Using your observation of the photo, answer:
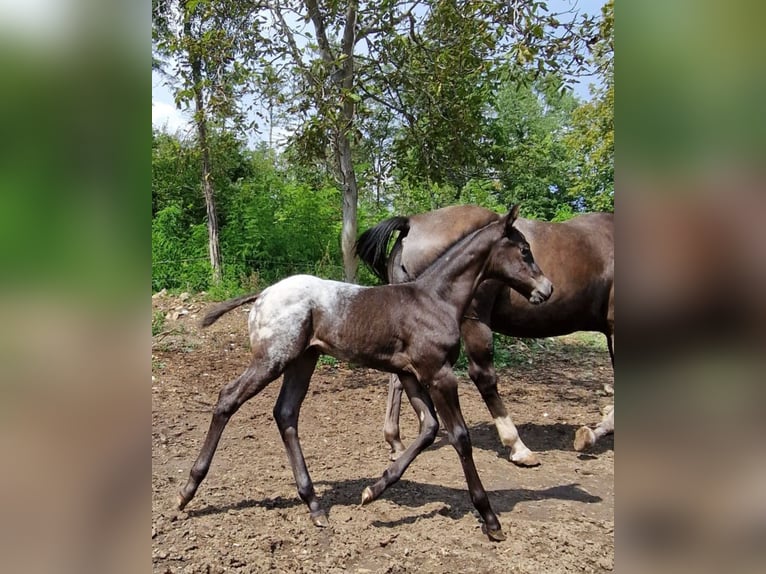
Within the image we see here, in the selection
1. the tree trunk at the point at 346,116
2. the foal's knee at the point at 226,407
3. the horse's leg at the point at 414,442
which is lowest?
the horse's leg at the point at 414,442

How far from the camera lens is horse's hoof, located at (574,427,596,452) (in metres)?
4.54

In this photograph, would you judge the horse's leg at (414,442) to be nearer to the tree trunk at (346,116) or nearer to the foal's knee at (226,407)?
the foal's knee at (226,407)

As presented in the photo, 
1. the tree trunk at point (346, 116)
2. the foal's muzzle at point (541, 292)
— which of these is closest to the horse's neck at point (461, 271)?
the foal's muzzle at point (541, 292)

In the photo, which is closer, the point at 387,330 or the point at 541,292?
the point at 387,330

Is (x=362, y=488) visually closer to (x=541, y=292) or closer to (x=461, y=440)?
(x=461, y=440)

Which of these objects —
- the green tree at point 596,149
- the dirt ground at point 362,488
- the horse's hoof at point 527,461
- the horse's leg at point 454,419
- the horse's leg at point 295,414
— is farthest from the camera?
the green tree at point 596,149

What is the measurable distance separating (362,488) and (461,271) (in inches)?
66.8

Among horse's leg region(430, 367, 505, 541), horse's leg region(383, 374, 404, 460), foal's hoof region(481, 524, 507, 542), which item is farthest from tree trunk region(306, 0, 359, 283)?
foal's hoof region(481, 524, 507, 542)

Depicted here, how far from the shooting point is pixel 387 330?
327cm

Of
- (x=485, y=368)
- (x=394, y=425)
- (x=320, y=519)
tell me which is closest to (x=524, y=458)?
(x=485, y=368)

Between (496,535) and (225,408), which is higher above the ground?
(225,408)

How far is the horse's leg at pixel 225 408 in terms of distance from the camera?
3209 mm
